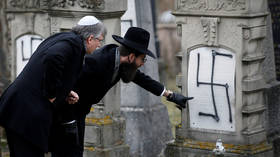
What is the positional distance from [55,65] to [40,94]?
300 millimetres

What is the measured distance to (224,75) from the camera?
27.7ft

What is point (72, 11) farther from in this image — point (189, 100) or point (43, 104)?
point (43, 104)

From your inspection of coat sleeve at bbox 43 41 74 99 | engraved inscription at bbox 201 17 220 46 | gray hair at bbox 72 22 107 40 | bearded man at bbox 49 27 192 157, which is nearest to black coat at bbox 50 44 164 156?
bearded man at bbox 49 27 192 157

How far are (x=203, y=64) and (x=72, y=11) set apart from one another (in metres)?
1.78

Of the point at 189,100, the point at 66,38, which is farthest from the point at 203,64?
the point at 66,38

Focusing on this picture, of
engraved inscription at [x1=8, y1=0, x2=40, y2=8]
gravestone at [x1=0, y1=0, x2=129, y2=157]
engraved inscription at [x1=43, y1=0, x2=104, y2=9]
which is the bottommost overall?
gravestone at [x1=0, y1=0, x2=129, y2=157]

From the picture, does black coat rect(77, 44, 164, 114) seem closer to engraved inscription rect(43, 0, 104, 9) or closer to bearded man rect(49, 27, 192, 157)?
bearded man rect(49, 27, 192, 157)

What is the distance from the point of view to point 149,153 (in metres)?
10.5

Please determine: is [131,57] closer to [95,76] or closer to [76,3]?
[95,76]

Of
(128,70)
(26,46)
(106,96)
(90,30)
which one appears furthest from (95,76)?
(26,46)

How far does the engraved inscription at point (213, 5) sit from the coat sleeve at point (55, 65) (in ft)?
7.22

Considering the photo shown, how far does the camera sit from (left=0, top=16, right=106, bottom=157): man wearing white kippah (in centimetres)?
674

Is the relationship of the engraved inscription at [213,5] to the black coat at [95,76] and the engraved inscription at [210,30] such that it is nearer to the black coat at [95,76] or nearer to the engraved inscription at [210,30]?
the engraved inscription at [210,30]

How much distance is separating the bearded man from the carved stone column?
1309mm
